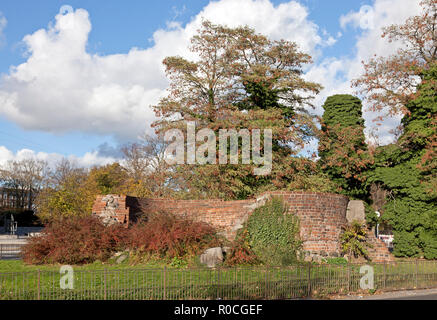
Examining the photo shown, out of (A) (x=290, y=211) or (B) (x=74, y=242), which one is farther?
(A) (x=290, y=211)

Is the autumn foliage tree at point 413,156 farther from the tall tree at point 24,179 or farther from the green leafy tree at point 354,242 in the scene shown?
the tall tree at point 24,179

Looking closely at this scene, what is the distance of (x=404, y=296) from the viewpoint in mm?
14734

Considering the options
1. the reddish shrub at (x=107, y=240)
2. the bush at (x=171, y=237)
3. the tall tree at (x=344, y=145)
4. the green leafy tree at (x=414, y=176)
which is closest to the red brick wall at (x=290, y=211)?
the reddish shrub at (x=107, y=240)

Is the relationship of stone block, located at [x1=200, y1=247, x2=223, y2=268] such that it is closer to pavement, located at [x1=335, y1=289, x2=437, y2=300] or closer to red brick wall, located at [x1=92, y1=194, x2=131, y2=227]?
pavement, located at [x1=335, y1=289, x2=437, y2=300]

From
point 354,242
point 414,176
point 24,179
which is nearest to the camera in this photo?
point 354,242

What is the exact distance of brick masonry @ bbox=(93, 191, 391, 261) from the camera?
18.8 metres

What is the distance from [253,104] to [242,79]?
186 centimetres

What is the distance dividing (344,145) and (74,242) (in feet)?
56.8

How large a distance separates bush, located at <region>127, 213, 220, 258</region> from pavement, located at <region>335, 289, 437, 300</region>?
5528 mm

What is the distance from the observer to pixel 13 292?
1195 centimetres

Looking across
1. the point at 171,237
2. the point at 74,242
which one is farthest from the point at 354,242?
the point at 74,242

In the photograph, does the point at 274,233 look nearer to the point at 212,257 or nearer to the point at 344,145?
the point at 212,257
